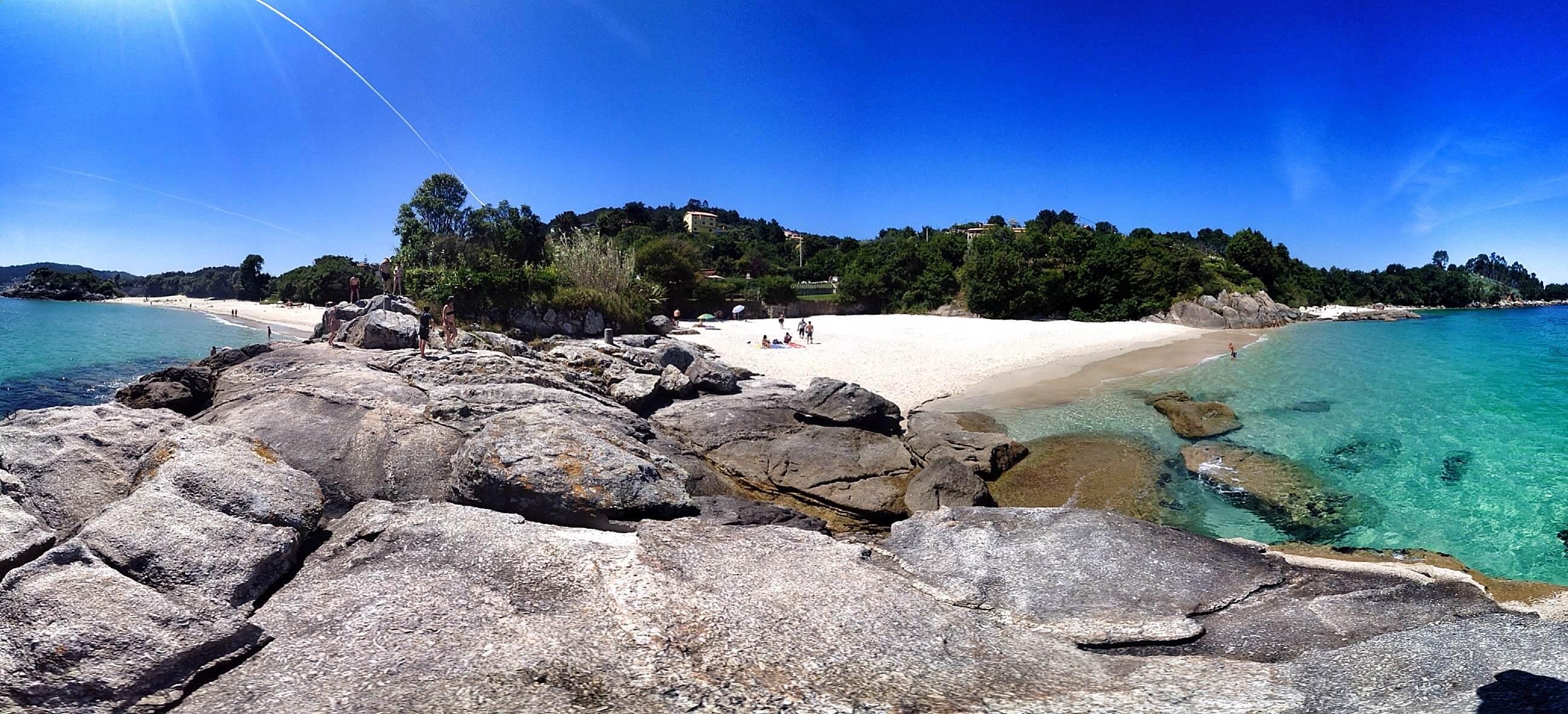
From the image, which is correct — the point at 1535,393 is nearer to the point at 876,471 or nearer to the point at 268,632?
the point at 876,471

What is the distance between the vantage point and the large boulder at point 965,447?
562 inches

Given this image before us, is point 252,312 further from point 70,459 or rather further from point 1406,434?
point 1406,434

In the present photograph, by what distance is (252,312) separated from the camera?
259ft

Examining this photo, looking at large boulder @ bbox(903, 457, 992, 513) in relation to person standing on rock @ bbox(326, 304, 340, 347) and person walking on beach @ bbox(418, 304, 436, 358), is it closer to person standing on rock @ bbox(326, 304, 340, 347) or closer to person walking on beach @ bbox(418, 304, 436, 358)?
person walking on beach @ bbox(418, 304, 436, 358)

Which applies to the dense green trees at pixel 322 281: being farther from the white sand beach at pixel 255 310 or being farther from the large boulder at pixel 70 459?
the large boulder at pixel 70 459

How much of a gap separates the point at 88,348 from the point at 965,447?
49.7m

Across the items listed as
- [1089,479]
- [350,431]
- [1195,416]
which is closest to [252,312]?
[350,431]

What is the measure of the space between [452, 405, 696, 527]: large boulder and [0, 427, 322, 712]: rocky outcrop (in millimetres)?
1879

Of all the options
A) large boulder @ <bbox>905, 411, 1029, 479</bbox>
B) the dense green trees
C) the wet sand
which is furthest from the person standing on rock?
the dense green trees

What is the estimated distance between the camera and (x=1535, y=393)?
25.5 meters

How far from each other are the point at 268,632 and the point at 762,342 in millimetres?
28458

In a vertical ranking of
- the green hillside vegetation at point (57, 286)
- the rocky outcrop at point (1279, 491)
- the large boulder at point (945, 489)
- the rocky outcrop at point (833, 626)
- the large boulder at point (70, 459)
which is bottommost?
the rocky outcrop at point (1279, 491)

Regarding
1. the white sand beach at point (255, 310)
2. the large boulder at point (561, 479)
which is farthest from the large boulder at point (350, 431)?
the white sand beach at point (255, 310)

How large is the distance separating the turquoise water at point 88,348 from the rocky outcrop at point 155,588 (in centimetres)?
1753
